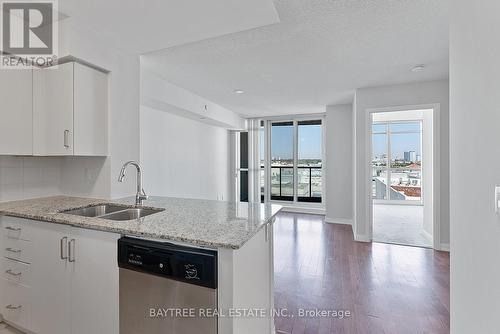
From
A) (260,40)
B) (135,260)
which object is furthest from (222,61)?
(135,260)

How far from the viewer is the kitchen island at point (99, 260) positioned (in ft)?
3.91

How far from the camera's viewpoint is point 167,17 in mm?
1934

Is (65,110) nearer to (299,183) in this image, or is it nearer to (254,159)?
(254,159)

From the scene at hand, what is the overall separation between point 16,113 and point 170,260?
6.51ft

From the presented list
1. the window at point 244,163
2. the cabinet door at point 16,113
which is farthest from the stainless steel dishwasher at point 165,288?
the window at point 244,163

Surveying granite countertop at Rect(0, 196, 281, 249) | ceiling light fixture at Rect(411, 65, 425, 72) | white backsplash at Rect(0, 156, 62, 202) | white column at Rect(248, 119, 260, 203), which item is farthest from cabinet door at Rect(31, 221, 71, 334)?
white column at Rect(248, 119, 260, 203)

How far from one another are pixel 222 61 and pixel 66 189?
7.34ft

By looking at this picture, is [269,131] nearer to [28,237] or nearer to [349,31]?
[349,31]

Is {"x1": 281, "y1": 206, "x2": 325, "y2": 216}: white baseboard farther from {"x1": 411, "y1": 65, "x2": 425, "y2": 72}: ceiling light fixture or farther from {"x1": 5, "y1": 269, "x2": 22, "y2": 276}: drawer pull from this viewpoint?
{"x1": 5, "y1": 269, "x2": 22, "y2": 276}: drawer pull

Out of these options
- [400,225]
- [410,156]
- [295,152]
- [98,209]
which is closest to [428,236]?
[400,225]

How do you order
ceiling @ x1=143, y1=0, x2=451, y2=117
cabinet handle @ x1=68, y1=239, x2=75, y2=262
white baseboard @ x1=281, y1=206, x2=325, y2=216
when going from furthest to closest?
white baseboard @ x1=281, y1=206, x2=325, y2=216 → ceiling @ x1=143, y1=0, x2=451, y2=117 → cabinet handle @ x1=68, y1=239, x2=75, y2=262

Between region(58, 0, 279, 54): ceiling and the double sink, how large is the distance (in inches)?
61.5

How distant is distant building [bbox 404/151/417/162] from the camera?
7387 millimetres

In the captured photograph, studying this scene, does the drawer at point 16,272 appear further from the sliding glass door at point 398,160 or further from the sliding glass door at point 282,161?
the sliding glass door at point 398,160
